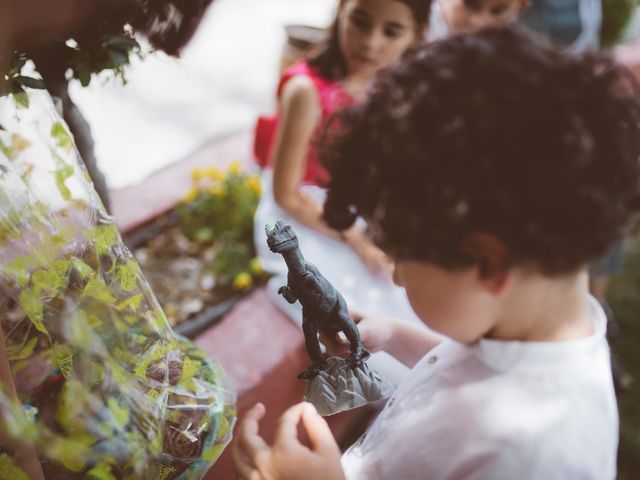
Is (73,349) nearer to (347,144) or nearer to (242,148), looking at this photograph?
(347,144)

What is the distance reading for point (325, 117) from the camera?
1.76 meters

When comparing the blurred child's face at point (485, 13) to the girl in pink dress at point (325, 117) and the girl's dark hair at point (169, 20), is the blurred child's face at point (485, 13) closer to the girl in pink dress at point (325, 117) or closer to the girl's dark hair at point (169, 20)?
the girl in pink dress at point (325, 117)

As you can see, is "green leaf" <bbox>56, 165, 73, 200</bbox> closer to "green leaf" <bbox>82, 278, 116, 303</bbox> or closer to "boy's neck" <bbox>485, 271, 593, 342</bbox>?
"green leaf" <bbox>82, 278, 116, 303</bbox>

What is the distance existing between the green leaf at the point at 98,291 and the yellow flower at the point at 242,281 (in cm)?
114

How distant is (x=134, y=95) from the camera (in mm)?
3465

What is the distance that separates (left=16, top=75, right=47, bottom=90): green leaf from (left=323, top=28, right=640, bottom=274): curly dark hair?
1.68 ft

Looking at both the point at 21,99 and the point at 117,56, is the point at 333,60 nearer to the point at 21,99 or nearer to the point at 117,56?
the point at 117,56

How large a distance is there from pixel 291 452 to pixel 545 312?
15.3 inches

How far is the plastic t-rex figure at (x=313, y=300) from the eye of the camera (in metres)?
0.82

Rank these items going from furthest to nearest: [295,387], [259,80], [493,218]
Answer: [259,80] < [295,387] < [493,218]

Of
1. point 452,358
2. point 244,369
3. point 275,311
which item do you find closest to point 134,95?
point 275,311

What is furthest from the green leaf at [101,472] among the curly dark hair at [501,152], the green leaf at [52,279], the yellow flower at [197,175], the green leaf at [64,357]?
the yellow flower at [197,175]

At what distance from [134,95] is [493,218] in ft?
10.4

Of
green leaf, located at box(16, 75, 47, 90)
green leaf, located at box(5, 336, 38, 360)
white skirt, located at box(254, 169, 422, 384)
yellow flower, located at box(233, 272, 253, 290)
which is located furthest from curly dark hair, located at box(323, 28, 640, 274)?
yellow flower, located at box(233, 272, 253, 290)
